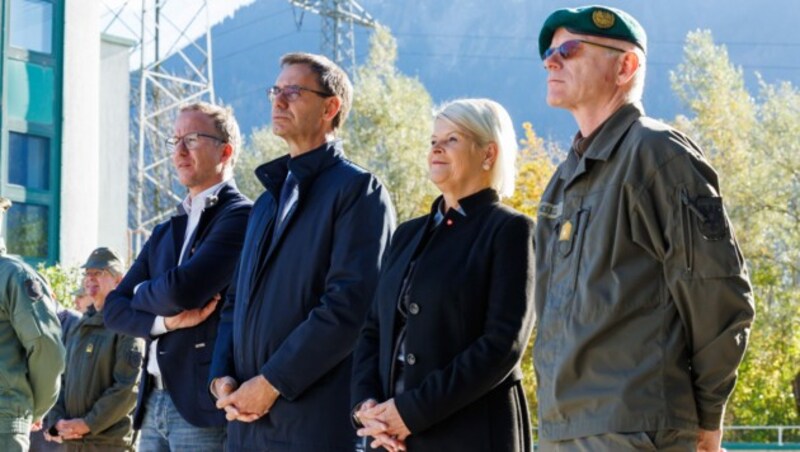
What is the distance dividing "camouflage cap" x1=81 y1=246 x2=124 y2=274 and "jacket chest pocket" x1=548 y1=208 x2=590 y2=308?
18.1ft

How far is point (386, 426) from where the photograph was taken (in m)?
4.73

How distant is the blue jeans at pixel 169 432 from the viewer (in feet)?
19.4

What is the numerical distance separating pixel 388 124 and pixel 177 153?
1703 inches

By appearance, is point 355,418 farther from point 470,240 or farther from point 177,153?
point 177,153

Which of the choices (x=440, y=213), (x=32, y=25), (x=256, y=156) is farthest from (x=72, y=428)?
(x=256, y=156)

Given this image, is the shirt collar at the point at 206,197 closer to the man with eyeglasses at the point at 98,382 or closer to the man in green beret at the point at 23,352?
the man in green beret at the point at 23,352

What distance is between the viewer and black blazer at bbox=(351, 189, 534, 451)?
15.3ft

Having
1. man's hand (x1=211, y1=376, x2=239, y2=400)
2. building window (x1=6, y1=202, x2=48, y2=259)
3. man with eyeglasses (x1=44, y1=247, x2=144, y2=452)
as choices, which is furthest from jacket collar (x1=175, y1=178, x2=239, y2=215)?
building window (x1=6, y1=202, x2=48, y2=259)

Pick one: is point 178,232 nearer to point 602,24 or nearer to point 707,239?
point 602,24

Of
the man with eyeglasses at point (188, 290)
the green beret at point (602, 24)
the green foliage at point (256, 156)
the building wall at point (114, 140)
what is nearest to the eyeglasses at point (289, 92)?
the man with eyeglasses at point (188, 290)

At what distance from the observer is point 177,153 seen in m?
6.43

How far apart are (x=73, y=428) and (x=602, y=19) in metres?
5.71

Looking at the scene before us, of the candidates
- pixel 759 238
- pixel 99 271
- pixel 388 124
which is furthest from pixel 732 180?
pixel 99 271

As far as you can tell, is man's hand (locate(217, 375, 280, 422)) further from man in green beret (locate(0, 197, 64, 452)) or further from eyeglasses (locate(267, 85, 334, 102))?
man in green beret (locate(0, 197, 64, 452))
